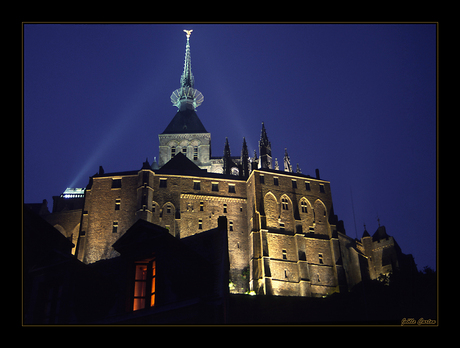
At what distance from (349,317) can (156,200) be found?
3189 cm

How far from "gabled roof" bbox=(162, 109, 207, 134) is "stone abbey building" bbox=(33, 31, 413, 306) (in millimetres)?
30296

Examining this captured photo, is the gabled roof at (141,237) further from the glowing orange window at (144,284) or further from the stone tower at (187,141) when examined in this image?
the stone tower at (187,141)

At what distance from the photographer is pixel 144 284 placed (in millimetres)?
17250

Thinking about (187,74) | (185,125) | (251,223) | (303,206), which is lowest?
(251,223)

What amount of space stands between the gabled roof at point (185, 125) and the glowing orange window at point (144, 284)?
79.3 m

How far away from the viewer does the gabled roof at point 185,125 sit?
96.3 meters

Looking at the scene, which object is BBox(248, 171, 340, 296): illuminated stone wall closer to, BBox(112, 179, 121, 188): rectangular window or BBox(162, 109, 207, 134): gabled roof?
BBox(112, 179, 121, 188): rectangular window

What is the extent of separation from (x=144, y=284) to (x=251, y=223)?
43.0 meters

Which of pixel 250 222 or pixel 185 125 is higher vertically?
pixel 185 125

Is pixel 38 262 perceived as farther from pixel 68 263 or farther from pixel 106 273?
pixel 106 273

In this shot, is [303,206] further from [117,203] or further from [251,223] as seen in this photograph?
[117,203]

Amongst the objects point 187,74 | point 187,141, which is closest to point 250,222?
point 187,141

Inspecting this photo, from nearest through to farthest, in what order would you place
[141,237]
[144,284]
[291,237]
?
1. [144,284]
2. [141,237]
3. [291,237]
